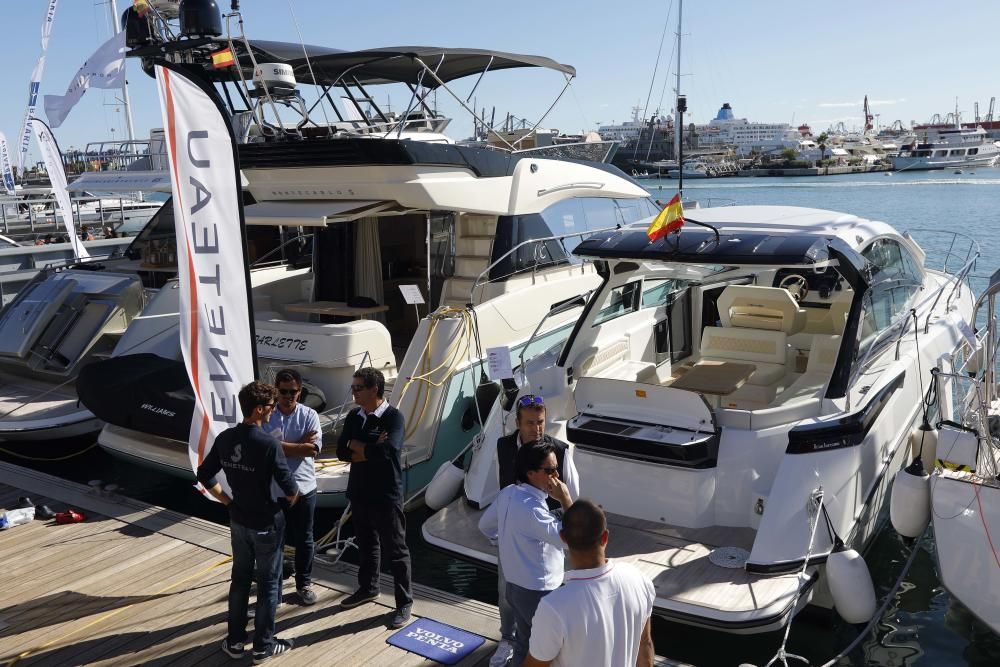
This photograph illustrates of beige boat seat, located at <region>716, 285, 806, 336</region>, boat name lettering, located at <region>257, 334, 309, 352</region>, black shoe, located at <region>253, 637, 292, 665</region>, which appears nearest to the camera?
black shoe, located at <region>253, 637, 292, 665</region>

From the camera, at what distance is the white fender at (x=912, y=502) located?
5598 millimetres

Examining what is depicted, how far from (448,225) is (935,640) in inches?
241

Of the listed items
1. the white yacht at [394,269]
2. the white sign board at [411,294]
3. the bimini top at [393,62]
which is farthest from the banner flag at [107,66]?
the white sign board at [411,294]

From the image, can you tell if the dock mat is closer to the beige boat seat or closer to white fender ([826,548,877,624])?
white fender ([826,548,877,624])

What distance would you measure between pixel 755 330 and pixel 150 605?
541cm

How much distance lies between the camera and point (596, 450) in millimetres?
5898

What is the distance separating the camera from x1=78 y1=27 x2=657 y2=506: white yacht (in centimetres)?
774

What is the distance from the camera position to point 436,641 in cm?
489

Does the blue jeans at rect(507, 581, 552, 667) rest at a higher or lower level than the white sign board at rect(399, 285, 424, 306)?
lower

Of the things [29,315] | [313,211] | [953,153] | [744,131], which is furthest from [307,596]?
[744,131]

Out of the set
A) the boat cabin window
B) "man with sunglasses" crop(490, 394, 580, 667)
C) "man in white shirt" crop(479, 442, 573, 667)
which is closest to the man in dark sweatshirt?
"man with sunglasses" crop(490, 394, 580, 667)

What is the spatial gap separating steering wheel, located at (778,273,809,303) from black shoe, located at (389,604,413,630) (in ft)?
18.4

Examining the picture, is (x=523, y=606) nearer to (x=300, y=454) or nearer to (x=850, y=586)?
(x=300, y=454)

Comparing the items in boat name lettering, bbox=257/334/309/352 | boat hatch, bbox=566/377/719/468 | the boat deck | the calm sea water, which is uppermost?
boat name lettering, bbox=257/334/309/352
